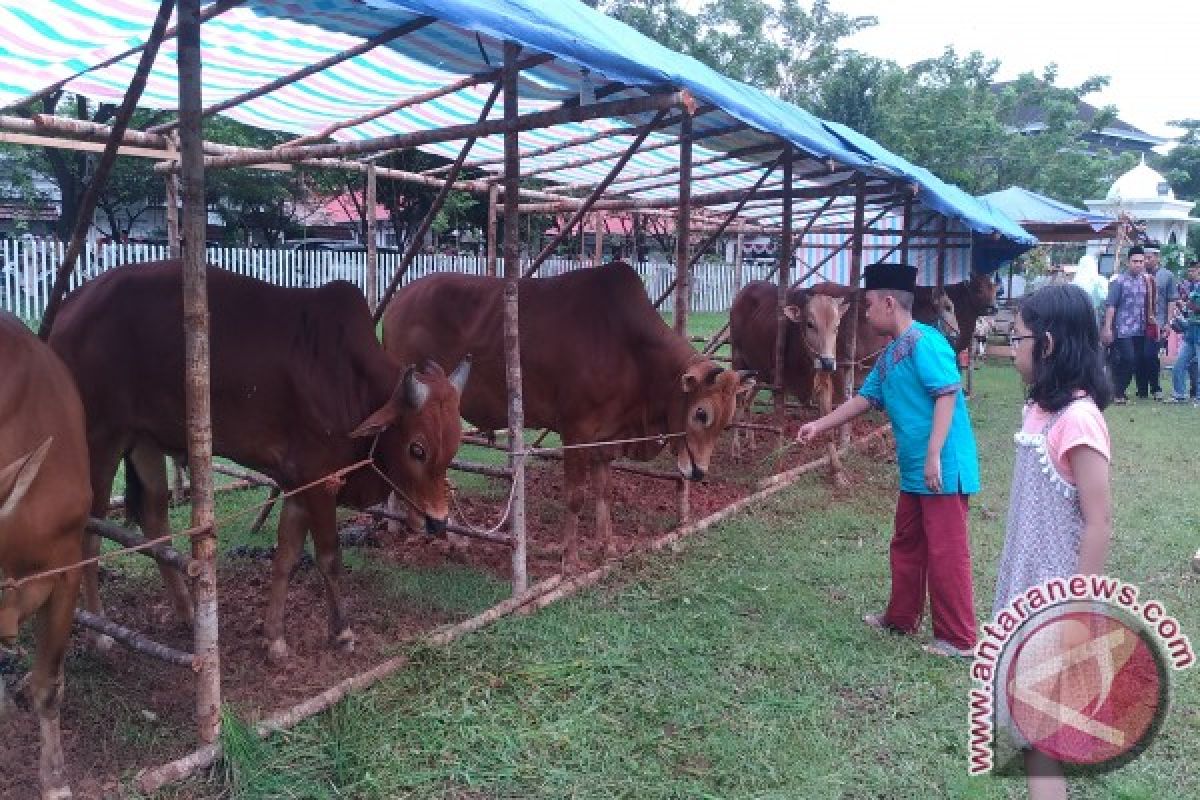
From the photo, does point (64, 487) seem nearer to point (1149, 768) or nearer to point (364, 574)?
point (364, 574)

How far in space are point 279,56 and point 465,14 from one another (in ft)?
7.16

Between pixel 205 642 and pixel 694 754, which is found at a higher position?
pixel 205 642

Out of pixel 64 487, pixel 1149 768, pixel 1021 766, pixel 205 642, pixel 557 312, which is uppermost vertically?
pixel 557 312

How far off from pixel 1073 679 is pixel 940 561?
5.60ft

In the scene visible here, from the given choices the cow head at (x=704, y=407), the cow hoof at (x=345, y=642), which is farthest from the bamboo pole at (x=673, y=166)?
the cow hoof at (x=345, y=642)

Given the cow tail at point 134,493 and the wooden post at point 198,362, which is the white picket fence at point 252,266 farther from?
the wooden post at point 198,362

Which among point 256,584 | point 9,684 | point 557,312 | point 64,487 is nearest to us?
point 64,487

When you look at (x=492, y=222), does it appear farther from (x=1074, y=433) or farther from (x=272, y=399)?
(x=1074, y=433)

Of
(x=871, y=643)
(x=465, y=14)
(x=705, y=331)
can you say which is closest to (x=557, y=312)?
(x=871, y=643)

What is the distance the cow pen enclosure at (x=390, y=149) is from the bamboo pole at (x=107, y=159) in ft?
0.04

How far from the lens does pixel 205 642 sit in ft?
10.8

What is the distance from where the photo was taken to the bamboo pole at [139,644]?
3.33 meters

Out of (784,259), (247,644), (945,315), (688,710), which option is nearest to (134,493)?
(247,644)

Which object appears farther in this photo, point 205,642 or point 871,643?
point 871,643
